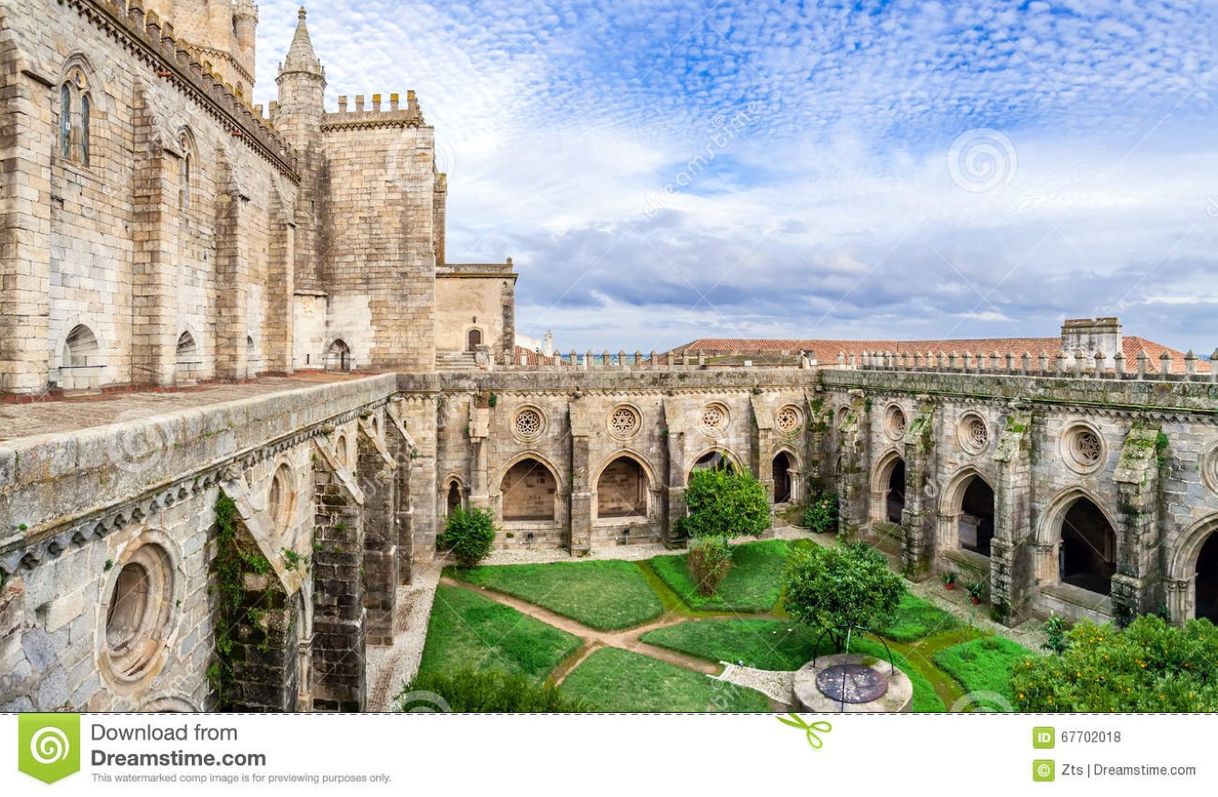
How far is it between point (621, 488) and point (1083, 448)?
1647cm

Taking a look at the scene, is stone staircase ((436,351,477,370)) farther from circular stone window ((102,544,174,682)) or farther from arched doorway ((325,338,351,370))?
circular stone window ((102,544,174,682))

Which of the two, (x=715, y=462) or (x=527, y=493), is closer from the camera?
(x=527, y=493)

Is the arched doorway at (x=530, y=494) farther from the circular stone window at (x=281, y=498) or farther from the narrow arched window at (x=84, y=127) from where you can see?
the narrow arched window at (x=84, y=127)

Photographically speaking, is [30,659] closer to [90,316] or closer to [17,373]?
[17,373]

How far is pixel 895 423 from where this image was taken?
80.2 feet

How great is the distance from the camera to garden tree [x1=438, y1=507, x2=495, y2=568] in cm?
2197

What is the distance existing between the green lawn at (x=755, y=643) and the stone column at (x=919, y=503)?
18.8ft

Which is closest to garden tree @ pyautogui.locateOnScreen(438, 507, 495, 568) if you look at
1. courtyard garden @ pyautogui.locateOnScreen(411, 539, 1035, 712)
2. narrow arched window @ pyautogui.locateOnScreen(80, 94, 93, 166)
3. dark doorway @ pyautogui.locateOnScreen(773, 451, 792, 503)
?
courtyard garden @ pyautogui.locateOnScreen(411, 539, 1035, 712)

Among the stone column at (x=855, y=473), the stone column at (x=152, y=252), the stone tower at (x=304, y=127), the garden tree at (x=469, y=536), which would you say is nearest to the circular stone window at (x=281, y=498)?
the stone column at (x=152, y=252)

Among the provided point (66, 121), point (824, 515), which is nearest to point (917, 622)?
point (824, 515)

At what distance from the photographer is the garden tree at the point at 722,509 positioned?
22609 mm

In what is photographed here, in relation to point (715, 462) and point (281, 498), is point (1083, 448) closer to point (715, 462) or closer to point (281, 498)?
point (715, 462)
